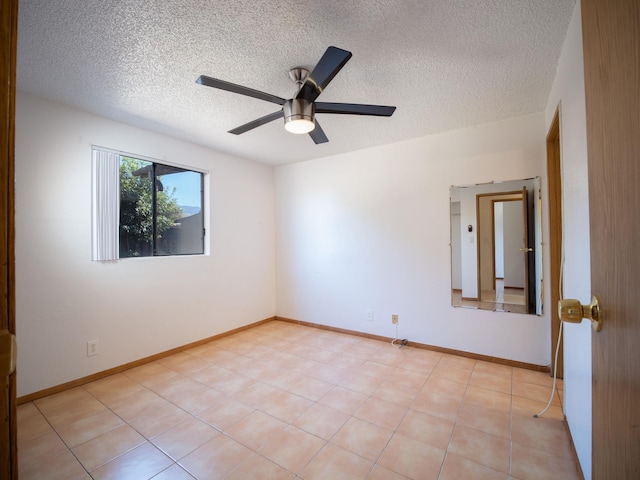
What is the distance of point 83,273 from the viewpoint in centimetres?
245

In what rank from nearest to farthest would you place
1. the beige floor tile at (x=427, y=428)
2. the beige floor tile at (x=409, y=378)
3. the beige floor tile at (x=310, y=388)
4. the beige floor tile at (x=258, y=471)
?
the beige floor tile at (x=258, y=471) < the beige floor tile at (x=427, y=428) < the beige floor tile at (x=310, y=388) < the beige floor tile at (x=409, y=378)

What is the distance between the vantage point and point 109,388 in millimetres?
2369

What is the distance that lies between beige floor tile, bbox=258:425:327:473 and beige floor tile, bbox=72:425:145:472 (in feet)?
2.69

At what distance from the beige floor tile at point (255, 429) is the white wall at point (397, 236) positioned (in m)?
1.87

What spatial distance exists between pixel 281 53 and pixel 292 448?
2436mm

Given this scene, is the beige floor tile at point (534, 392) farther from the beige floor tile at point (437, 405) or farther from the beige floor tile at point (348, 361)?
the beige floor tile at point (348, 361)

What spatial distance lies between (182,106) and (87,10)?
979 millimetres

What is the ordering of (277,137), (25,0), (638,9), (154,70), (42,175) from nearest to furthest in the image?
1. (638,9)
2. (25,0)
3. (154,70)
4. (42,175)
5. (277,137)

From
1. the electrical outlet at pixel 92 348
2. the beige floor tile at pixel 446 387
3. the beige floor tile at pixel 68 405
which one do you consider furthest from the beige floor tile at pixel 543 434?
the electrical outlet at pixel 92 348

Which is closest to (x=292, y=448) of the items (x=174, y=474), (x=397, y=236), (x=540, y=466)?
(x=174, y=474)

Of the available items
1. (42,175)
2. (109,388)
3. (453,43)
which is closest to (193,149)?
(42,175)

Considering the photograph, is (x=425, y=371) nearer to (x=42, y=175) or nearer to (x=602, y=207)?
(x=602, y=207)

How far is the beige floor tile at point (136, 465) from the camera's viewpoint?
4.87ft

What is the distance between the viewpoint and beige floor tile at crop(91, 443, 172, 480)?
1485 millimetres
